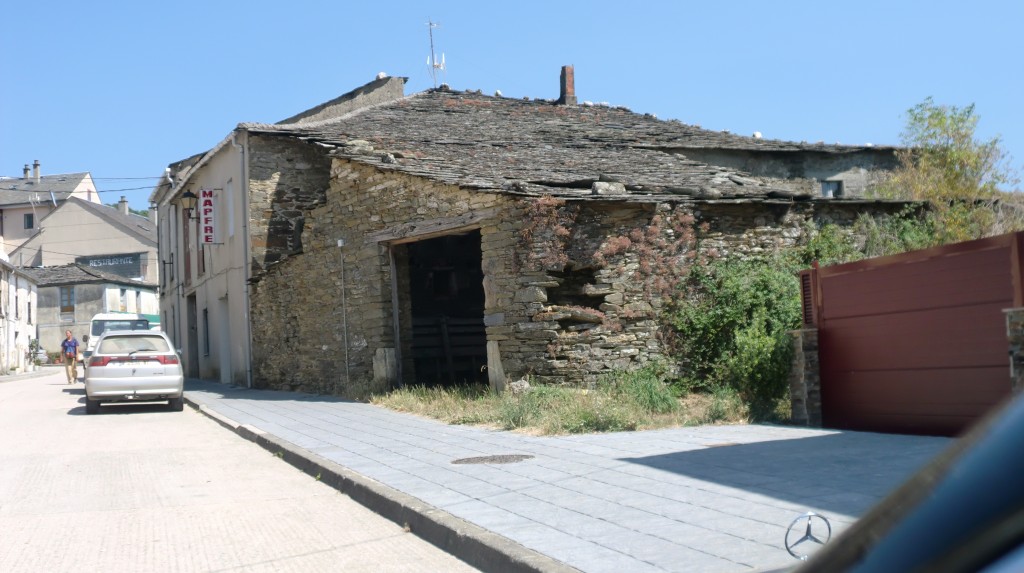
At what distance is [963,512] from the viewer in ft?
2.45

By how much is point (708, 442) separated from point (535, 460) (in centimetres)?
193

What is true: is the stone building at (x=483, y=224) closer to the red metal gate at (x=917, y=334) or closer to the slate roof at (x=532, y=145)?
the slate roof at (x=532, y=145)

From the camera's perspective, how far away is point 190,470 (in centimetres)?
1038

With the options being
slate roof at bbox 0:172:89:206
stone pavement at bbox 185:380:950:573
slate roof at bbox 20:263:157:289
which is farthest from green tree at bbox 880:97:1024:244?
slate roof at bbox 0:172:89:206

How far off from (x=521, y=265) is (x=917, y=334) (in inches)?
246

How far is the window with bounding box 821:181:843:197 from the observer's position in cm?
2616

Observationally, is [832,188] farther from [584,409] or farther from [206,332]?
[206,332]

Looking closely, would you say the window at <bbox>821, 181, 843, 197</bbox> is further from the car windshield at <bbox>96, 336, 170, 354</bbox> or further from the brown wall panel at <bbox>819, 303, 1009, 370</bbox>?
the car windshield at <bbox>96, 336, 170, 354</bbox>

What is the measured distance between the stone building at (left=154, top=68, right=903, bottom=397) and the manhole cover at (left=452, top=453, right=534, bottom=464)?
16.2 ft

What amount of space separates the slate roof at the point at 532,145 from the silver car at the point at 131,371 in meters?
5.19

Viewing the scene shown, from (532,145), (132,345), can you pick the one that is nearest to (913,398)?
(532,145)

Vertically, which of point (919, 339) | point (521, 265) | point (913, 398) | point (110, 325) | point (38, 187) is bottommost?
point (913, 398)

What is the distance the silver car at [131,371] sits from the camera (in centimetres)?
1744

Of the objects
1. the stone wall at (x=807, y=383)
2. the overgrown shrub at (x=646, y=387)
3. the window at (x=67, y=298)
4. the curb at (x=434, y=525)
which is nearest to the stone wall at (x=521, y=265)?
the overgrown shrub at (x=646, y=387)
